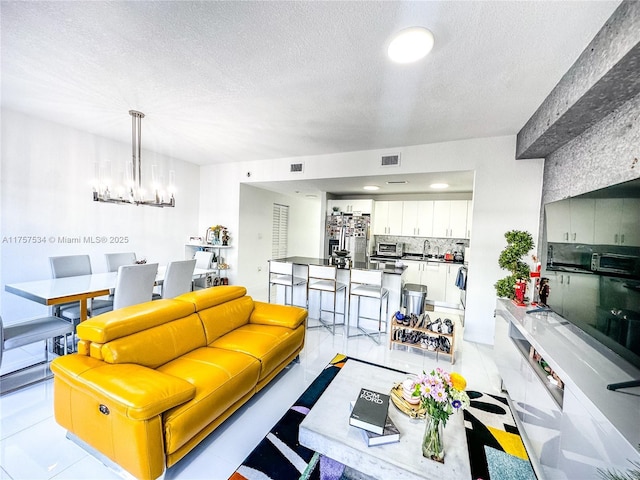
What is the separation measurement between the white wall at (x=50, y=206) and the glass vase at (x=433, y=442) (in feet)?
14.9

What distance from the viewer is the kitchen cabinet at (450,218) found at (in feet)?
18.0

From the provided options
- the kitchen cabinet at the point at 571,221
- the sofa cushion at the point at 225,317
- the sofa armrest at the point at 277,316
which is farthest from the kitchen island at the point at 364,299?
the kitchen cabinet at the point at 571,221

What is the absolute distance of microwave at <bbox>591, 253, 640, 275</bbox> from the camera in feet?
4.27

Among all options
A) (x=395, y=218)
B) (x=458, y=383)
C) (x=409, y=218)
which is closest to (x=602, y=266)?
(x=458, y=383)

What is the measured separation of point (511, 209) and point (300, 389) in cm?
336

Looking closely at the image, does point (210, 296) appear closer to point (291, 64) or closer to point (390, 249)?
point (291, 64)

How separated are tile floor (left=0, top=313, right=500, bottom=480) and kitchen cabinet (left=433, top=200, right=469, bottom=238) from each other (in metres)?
2.99

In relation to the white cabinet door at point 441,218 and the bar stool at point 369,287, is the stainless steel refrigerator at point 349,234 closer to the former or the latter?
the white cabinet door at point 441,218

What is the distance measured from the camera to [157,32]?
1.85 m

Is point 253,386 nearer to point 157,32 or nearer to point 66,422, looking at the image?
point 66,422

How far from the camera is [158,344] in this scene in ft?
6.43

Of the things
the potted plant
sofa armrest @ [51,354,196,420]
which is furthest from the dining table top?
the potted plant

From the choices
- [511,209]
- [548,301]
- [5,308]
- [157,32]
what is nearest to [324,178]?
[511,209]

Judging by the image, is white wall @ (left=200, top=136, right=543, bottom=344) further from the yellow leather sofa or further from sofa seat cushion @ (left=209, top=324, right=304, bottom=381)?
the yellow leather sofa
